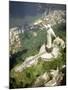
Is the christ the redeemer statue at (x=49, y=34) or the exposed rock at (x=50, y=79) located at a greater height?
the christ the redeemer statue at (x=49, y=34)

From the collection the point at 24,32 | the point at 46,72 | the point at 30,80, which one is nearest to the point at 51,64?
the point at 46,72

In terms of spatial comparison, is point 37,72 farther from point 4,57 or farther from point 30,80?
point 4,57

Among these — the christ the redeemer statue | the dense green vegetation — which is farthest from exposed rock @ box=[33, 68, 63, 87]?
the christ the redeemer statue

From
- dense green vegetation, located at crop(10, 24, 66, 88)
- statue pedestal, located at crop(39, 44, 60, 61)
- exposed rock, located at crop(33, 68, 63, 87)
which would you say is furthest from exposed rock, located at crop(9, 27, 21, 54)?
exposed rock, located at crop(33, 68, 63, 87)

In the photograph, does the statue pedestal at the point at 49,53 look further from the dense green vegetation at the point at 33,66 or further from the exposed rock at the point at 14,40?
the exposed rock at the point at 14,40

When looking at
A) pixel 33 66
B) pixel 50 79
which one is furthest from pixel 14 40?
pixel 50 79

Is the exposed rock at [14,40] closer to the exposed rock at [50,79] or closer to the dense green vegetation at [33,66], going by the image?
the dense green vegetation at [33,66]

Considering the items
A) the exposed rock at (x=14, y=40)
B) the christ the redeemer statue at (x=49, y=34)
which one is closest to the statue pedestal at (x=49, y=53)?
the christ the redeemer statue at (x=49, y=34)

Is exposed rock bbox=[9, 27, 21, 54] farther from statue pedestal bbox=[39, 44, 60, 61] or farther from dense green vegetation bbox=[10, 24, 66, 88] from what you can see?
statue pedestal bbox=[39, 44, 60, 61]

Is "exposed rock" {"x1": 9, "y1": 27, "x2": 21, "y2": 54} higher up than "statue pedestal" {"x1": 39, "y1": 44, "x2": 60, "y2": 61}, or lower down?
higher up

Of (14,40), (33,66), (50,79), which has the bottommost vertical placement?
(50,79)

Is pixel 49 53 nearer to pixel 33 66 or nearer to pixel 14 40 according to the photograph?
→ pixel 33 66
